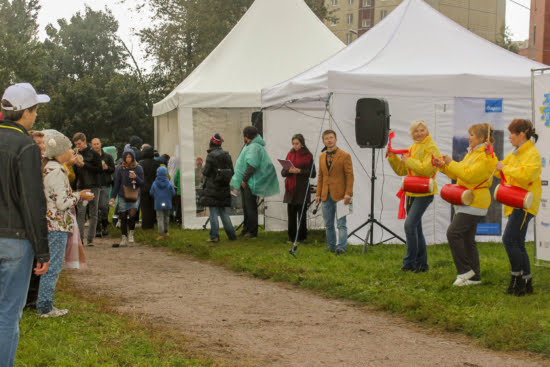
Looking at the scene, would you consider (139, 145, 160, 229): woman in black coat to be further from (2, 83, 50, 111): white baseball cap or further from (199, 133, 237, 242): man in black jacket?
(2, 83, 50, 111): white baseball cap

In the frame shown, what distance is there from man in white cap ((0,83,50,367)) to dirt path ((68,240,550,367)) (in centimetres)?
183

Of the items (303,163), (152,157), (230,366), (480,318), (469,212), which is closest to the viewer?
(230,366)

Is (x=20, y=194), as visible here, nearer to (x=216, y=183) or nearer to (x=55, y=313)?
(x=55, y=313)

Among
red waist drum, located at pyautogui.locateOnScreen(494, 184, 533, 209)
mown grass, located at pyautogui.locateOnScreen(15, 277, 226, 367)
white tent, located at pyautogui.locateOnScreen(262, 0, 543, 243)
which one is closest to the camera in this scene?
mown grass, located at pyautogui.locateOnScreen(15, 277, 226, 367)

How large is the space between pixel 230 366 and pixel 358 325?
1.80m

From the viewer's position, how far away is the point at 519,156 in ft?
23.2

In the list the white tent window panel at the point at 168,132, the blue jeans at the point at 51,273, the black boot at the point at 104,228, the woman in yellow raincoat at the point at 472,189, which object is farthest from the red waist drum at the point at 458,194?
the white tent window panel at the point at 168,132

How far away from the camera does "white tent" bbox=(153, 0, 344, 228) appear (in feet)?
47.2

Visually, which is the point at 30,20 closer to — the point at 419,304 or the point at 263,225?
the point at 263,225

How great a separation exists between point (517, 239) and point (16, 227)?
16.7 ft

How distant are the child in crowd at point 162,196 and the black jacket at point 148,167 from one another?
1.23 meters

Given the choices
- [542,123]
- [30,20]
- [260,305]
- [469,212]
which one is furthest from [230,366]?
[30,20]

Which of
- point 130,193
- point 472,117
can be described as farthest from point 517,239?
point 130,193

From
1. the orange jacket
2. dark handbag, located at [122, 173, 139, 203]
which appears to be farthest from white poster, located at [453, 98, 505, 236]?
dark handbag, located at [122, 173, 139, 203]
